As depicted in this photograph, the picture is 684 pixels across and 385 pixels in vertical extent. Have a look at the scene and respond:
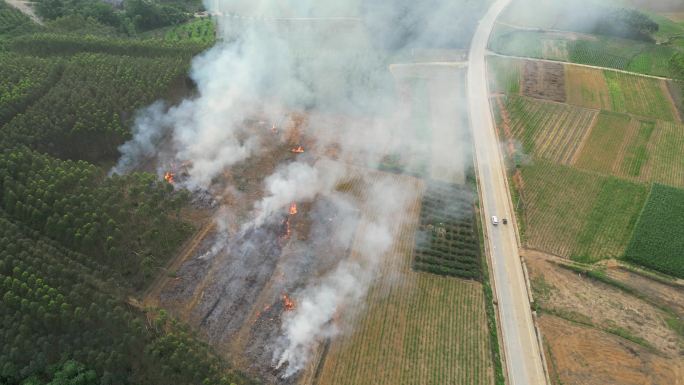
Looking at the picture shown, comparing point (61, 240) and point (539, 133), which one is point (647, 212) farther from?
point (61, 240)

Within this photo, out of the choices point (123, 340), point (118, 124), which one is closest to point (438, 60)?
point (118, 124)

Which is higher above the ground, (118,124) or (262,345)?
(118,124)

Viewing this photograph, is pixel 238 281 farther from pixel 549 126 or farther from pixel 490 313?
pixel 549 126

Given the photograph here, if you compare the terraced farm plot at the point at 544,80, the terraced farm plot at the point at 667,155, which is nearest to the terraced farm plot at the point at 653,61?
the terraced farm plot at the point at 544,80

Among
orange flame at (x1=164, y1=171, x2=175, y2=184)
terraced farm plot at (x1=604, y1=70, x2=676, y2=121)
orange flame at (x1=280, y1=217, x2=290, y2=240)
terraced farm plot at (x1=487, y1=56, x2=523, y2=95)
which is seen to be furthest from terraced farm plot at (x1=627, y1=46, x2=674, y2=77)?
orange flame at (x1=164, y1=171, x2=175, y2=184)

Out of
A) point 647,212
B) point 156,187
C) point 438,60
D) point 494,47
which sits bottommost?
point 156,187

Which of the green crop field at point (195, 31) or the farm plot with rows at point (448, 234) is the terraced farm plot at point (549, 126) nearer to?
the farm plot with rows at point (448, 234)
